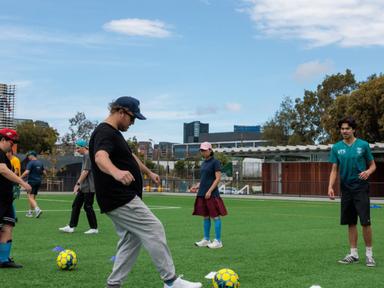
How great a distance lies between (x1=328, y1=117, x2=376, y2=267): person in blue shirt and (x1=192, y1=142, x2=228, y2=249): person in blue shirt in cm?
249

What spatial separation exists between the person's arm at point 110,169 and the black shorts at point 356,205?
13.9 feet

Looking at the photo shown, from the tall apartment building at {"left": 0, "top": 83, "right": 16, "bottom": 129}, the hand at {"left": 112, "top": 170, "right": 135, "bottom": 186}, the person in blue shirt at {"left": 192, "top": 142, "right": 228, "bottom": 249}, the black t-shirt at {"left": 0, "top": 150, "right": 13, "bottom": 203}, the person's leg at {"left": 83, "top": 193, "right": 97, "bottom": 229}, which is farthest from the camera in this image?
the tall apartment building at {"left": 0, "top": 83, "right": 16, "bottom": 129}

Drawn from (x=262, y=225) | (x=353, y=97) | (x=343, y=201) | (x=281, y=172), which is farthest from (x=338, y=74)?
(x=343, y=201)

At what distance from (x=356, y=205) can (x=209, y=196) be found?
2.83 meters

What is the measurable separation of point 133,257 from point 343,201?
3853 millimetres

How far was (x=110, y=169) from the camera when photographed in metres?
5.03

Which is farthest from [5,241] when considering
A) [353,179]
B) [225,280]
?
[353,179]

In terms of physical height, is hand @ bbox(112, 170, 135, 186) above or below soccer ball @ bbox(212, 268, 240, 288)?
above

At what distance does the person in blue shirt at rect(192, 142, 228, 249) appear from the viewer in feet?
33.1

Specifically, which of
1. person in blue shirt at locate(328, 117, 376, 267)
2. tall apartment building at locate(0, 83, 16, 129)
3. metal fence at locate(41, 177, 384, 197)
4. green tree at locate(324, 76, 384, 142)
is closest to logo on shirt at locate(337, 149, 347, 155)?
person in blue shirt at locate(328, 117, 376, 267)

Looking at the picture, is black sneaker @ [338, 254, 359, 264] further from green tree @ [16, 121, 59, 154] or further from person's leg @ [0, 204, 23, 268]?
green tree @ [16, 121, 59, 154]

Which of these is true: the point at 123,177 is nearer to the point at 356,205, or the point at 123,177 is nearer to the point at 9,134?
the point at 9,134

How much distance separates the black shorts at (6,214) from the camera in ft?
24.8

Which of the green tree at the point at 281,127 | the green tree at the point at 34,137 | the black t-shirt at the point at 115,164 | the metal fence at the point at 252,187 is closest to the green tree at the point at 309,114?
the green tree at the point at 281,127
